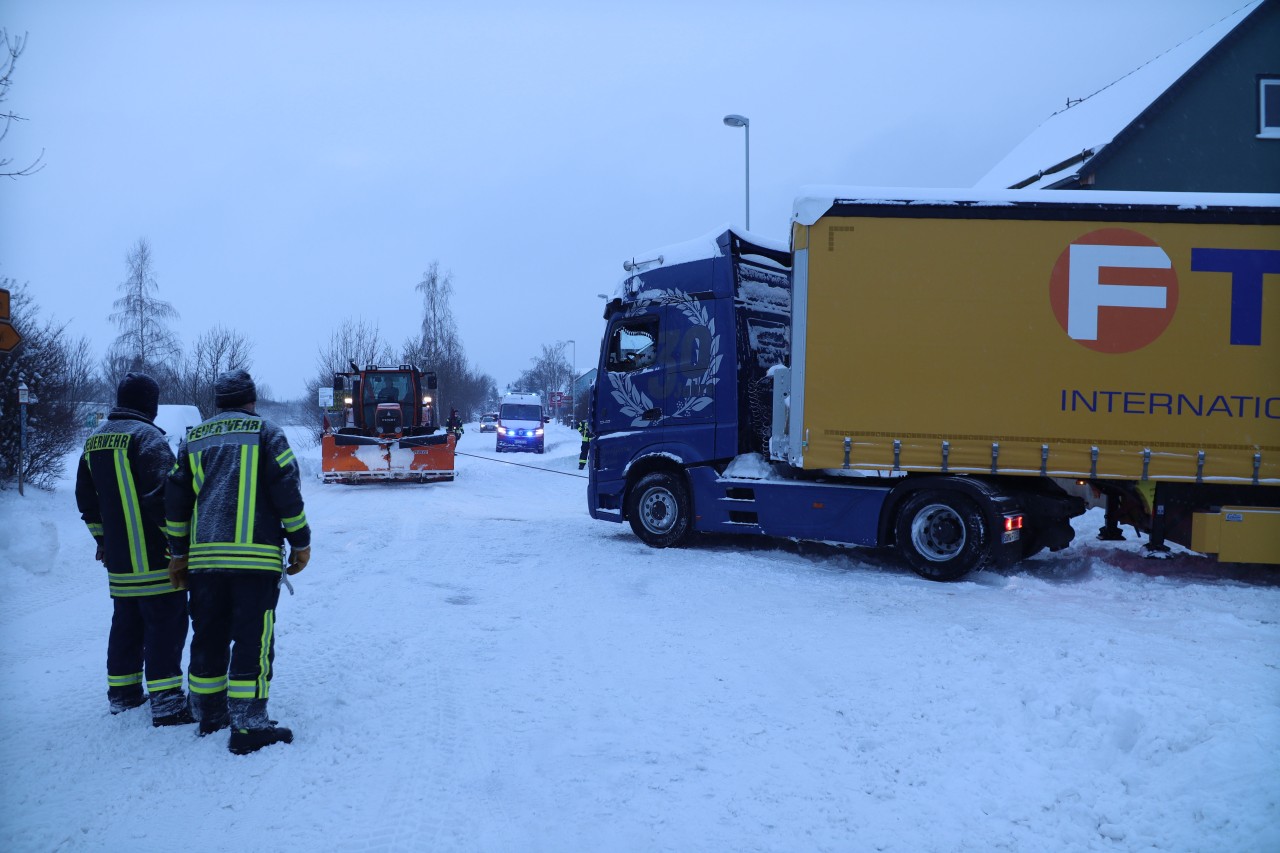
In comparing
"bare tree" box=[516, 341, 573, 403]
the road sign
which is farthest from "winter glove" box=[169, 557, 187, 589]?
"bare tree" box=[516, 341, 573, 403]

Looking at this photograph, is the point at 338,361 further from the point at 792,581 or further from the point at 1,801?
the point at 1,801

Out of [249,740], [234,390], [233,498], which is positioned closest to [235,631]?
[249,740]

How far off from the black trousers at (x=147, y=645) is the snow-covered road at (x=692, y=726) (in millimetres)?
177

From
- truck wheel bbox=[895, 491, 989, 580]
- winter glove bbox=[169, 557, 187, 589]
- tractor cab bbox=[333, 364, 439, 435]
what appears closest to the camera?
winter glove bbox=[169, 557, 187, 589]

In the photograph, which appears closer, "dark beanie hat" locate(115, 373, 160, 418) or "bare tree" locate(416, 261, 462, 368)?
"dark beanie hat" locate(115, 373, 160, 418)

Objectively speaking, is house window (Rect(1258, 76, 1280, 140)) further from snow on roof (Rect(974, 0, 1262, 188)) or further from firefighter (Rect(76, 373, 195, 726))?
firefighter (Rect(76, 373, 195, 726))

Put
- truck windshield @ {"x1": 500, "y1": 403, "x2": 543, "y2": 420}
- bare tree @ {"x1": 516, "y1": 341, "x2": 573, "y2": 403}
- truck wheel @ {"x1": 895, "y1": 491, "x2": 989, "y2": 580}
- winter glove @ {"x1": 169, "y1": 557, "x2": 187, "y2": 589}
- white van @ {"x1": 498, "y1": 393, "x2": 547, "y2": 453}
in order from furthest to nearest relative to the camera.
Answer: bare tree @ {"x1": 516, "y1": 341, "x2": 573, "y2": 403} → truck windshield @ {"x1": 500, "y1": 403, "x2": 543, "y2": 420} → white van @ {"x1": 498, "y1": 393, "x2": 547, "y2": 453} → truck wheel @ {"x1": 895, "y1": 491, "x2": 989, "y2": 580} → winter glove @ {"x1": 169, "y1": 557, "x2": 187, "y2": 589}

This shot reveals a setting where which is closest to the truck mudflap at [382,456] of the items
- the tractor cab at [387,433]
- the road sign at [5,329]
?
the tractor cab at [387,433]

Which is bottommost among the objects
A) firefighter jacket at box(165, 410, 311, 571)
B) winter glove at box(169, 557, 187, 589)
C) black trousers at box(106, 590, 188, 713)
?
black trousers at box(106, 590, 188, 713)

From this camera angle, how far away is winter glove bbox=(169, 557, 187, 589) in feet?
12.8

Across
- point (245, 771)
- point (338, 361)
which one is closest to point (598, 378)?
point (245, 771)

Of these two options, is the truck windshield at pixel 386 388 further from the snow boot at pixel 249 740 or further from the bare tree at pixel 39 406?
the snow boot at pixel 249 740

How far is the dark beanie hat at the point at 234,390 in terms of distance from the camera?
13.1ft

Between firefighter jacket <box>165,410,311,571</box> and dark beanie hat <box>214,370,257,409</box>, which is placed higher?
dark beanie hat <box>214,370,257,409</box>
